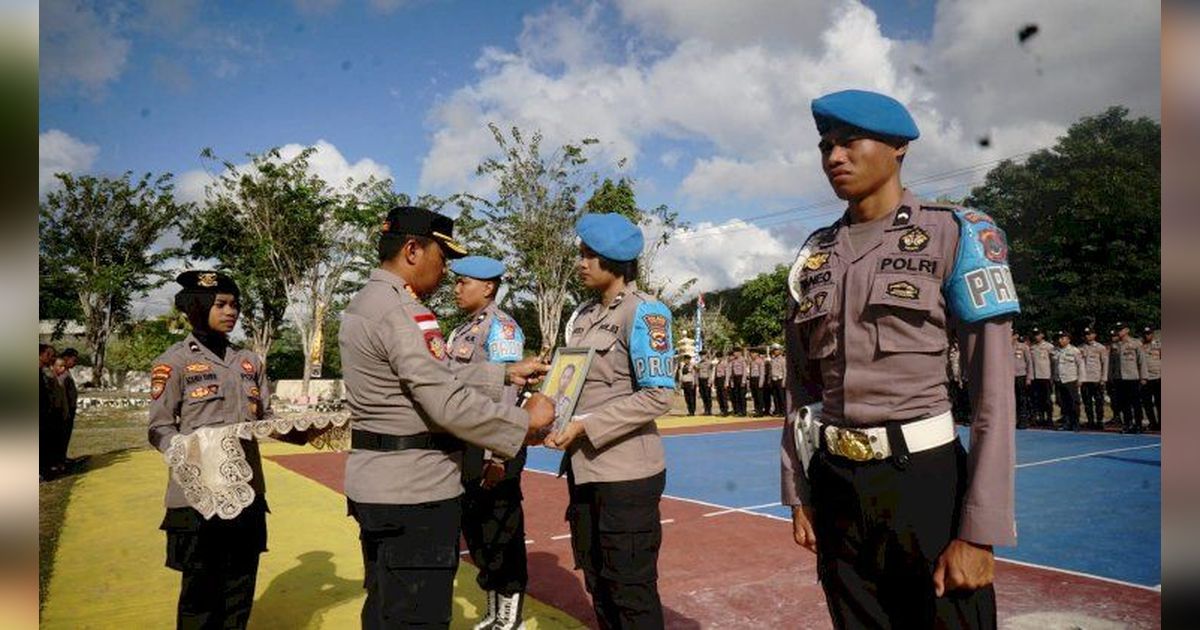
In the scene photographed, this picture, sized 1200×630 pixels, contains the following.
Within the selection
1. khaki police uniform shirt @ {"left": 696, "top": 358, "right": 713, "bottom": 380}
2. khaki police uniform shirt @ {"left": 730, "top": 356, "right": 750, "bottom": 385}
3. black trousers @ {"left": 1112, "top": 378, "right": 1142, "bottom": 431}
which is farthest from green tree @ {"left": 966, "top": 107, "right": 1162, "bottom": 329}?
khaki police uniform shirt @ {"left": 696, "top": 358, "right": 713, "bottom": 380}

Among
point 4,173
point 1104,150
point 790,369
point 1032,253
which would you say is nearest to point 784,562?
point 790,369

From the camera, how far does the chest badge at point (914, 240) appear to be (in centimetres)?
212

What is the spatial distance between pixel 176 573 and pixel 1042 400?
1883 centimetres

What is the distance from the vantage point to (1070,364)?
54.8ft

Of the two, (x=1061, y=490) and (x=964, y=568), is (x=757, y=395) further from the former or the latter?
(x=964, y=568)

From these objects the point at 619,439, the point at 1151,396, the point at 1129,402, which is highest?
the point at 619,439

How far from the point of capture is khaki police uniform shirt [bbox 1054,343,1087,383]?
1664 cm

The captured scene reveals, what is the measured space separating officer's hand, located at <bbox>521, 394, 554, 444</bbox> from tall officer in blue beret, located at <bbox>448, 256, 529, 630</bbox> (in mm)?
735

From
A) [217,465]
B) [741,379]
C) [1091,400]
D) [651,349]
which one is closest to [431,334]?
[651,349]

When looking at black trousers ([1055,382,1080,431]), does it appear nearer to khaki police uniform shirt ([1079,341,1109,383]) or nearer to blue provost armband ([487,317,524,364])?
khaki police uniform shirt ([1079,341,1109,383])

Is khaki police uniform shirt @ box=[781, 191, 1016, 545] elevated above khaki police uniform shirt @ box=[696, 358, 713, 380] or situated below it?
above

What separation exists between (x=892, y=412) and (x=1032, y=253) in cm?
3700

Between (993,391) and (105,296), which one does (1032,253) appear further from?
(105,296)

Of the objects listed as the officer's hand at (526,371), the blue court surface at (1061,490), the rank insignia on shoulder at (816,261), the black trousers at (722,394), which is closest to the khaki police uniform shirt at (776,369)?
the black trousers at (722,394)
